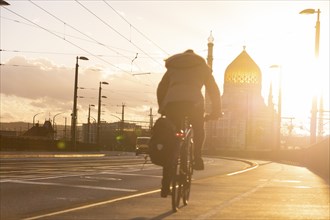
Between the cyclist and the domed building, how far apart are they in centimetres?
16826

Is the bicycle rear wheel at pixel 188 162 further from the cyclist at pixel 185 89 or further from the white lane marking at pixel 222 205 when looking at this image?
the white lane marking at pixel 222 205

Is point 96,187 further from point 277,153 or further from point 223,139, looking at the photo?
point 223,139

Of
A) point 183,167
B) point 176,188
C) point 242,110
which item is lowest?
point 176,188

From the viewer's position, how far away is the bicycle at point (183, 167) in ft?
10.7

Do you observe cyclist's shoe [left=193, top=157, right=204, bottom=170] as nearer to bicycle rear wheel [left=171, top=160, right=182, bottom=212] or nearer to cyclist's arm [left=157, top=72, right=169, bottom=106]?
bicycle rear wheel [left=171, top=160, right=182, bottom=212]

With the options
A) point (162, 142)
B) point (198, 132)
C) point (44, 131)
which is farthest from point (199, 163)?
point (44, 131)

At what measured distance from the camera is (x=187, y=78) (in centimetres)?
297

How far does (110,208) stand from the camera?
827 inches

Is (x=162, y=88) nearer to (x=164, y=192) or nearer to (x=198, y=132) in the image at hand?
(x=198, y=132)

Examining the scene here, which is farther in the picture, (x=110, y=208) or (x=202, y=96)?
(x=110, y=208)

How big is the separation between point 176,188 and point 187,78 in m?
0.87

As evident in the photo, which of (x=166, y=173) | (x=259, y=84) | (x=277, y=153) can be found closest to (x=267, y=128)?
(x=259, y=84)

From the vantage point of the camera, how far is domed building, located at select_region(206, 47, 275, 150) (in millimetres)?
173875

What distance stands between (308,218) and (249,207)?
8.17ft
